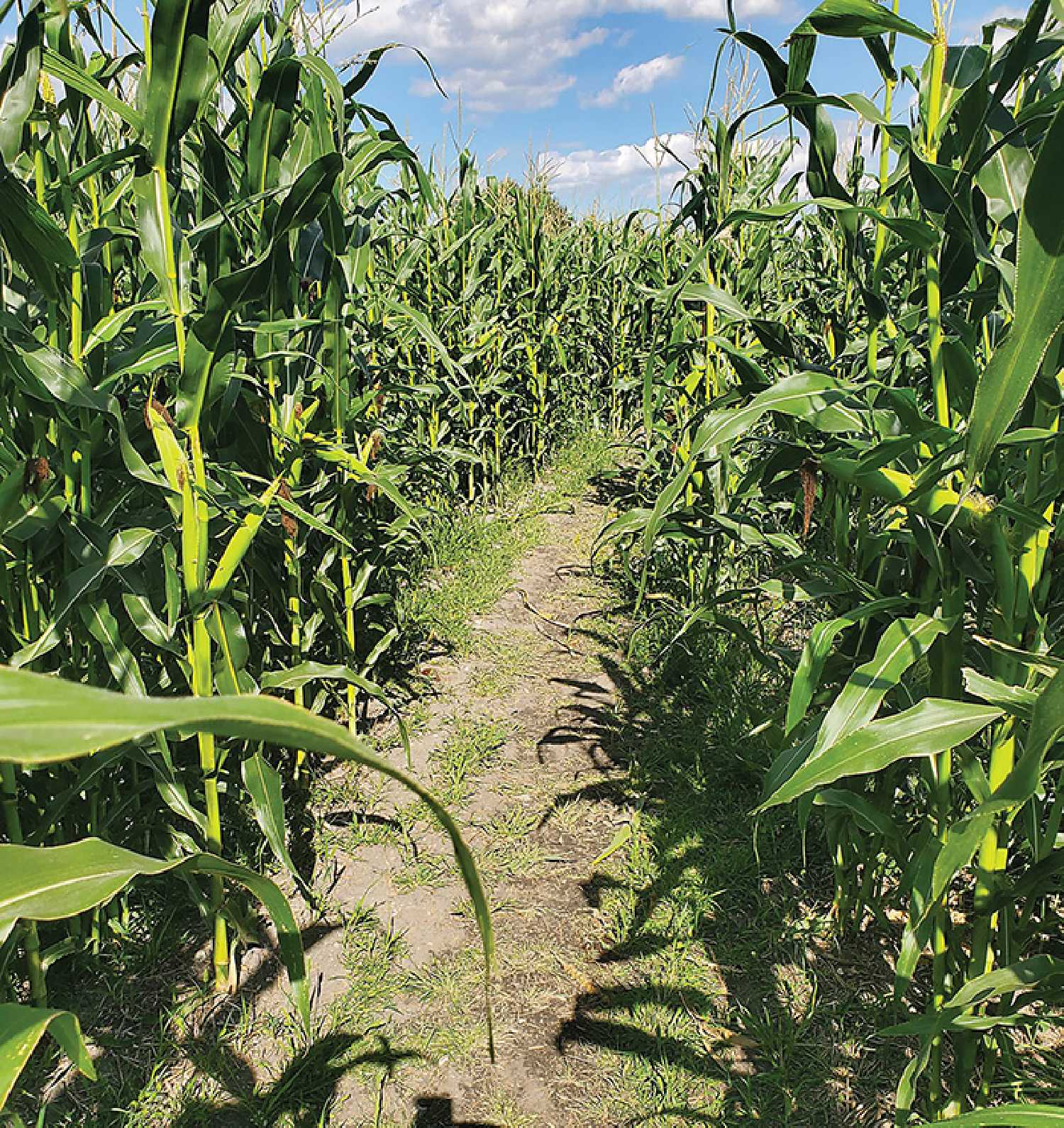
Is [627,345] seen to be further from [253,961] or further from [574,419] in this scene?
[253,961]

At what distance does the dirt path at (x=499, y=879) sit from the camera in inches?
71.8

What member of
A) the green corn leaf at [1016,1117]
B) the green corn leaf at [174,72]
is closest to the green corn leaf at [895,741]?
the green corn leaf at [1016,1117]

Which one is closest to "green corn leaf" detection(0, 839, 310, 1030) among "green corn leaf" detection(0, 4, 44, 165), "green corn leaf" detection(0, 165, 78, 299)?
"green corn leaf" detection(0, 165, 78, 299)

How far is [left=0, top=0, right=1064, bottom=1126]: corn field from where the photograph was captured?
1103 millimetres

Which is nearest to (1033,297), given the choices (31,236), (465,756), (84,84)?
(31,236)

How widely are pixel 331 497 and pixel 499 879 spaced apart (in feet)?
4.18

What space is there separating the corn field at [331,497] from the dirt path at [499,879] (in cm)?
32

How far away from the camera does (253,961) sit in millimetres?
2076

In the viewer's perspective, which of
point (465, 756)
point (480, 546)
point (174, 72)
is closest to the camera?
point (174, 72)

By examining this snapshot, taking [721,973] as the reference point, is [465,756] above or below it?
above

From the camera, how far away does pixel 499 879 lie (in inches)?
96.7

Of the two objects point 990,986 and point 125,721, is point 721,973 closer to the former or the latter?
point 990,986

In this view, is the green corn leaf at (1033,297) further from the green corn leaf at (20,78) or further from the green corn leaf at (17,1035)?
the green corn leaf at (20,78)

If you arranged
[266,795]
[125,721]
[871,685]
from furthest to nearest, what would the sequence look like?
[266,795]
[871,685]
[125,721]
